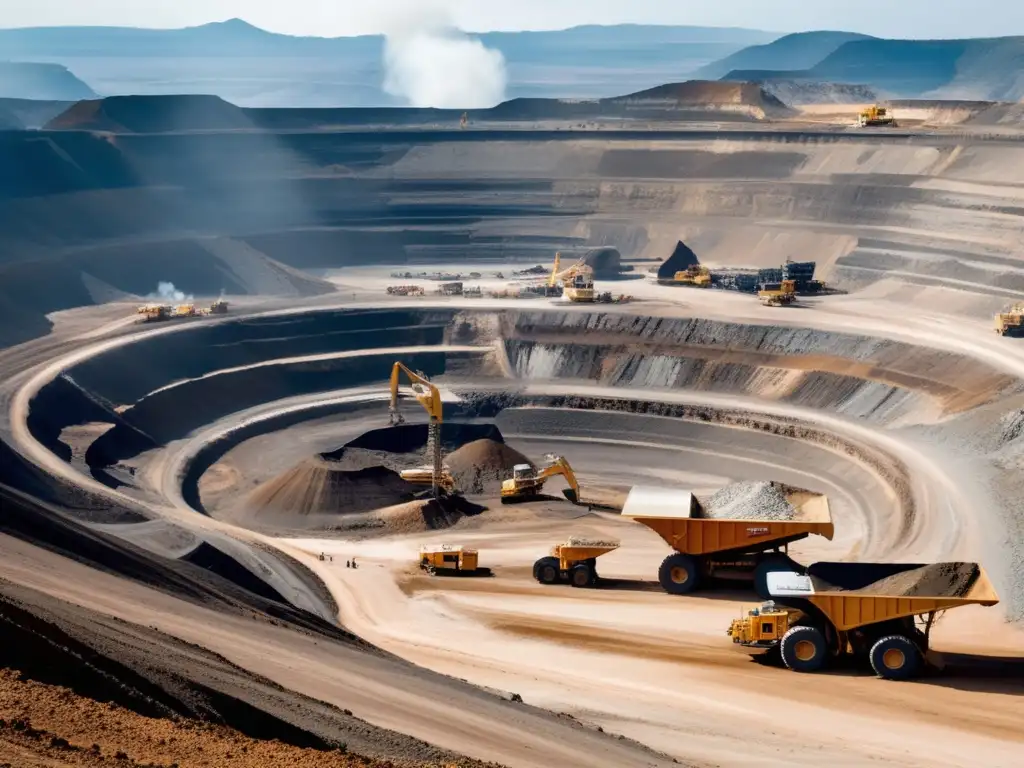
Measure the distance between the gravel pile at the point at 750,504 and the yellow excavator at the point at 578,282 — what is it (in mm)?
45753

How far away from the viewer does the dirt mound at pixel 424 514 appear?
169 feet

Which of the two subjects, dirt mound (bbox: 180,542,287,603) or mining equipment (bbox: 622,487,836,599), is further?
dirt mound (bbox: 180,542,287,603)

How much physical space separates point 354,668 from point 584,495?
111ft

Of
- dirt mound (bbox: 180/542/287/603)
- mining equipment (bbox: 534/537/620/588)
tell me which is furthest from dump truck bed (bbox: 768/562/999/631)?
dirt mound (bbox: 180/542/287/603)

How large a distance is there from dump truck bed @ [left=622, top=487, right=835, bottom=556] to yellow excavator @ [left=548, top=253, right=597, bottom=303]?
47.8 m

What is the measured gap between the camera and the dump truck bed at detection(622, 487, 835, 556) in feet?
120

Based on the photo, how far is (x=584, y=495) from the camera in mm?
58344

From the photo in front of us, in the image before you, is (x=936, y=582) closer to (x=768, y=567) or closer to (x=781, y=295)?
(x=768, y=567)

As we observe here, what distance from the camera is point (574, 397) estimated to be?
71062 mm

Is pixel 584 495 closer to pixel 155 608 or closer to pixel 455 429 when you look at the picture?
pixel 455 429

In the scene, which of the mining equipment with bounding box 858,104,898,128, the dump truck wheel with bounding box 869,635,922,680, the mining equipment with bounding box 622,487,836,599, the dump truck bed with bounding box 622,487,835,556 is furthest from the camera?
the mining equipment with bounding box 858,104,898,128

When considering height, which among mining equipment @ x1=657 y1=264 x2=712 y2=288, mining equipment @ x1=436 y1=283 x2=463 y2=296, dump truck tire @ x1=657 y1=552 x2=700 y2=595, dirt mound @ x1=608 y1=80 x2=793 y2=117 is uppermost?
dirt mound @ x1=608 y1=80 x2=793 y2=117

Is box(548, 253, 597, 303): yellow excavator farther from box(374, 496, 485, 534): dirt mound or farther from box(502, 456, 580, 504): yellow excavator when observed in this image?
box(374, 496, 485, 534): dirt mound

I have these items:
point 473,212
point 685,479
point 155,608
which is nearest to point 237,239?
point 473,212
